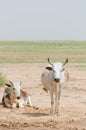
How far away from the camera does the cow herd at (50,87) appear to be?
1580 cm

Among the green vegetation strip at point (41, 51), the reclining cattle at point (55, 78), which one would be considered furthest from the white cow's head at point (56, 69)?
the green vegetation strip at point (41, 51)

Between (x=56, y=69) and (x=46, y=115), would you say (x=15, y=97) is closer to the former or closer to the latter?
(x=46, y=115)

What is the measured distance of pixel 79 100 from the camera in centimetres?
2020

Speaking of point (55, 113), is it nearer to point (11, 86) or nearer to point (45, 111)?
point (45, 111)

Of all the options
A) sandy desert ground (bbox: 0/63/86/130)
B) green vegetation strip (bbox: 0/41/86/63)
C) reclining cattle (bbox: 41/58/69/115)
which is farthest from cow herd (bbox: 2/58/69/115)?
green vegetation strip (bbox: 0/41/86/63)

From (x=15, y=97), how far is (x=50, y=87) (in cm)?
197

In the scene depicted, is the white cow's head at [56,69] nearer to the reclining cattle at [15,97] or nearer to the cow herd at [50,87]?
the cow herd at [50,87]

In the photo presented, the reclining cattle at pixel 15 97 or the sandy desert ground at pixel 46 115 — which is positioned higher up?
the reclining cattle at pixel 15 97

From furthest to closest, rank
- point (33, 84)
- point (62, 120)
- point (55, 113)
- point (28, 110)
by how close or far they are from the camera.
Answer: point (33, 84) → point (28, 110) → point (55, 113) → point (62, 120)

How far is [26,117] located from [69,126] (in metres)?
1.92

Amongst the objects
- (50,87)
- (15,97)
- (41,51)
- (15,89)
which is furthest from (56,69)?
(41,51)

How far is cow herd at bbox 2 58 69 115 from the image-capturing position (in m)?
15.8

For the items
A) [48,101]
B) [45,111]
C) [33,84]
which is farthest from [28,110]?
[33,84]

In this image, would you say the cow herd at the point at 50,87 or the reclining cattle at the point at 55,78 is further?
the cow herd at the point at 50,87
